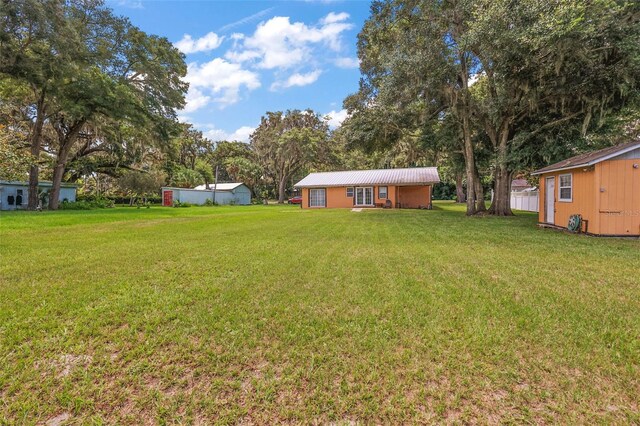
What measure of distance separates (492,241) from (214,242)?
280 inches

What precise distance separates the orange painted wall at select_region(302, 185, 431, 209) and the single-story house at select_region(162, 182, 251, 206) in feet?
42.0

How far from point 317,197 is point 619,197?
20.1 meters

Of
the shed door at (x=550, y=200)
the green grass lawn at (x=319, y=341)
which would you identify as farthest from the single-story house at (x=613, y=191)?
the green grass lawn at (x=319, y=341)

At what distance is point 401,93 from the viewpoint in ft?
A: 46.5

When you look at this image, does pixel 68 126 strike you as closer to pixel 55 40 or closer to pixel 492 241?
pixel 55 40

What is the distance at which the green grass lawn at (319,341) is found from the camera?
2055 millimetres

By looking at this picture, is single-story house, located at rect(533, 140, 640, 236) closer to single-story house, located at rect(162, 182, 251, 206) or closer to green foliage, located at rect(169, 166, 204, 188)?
single-story house, located at rect(162, 182, 251, 206)

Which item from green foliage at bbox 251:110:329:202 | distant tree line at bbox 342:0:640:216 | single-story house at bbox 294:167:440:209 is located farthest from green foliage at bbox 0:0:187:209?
green foliage at bbox 251:110:329:202

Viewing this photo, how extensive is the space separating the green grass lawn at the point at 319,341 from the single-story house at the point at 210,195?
26.2 meters

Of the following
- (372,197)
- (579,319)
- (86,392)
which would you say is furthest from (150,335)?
(372,197)

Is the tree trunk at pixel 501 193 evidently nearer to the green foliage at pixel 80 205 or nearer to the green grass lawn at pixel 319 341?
the green grass lawn at pixel 319 341

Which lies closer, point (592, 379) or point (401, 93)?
point (592, 379)

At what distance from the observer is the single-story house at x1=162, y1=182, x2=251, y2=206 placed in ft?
98.7

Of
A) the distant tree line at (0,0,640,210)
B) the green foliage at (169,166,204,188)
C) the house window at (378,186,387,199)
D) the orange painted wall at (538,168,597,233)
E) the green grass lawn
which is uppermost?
the distant tree line at (0,0,640,210)
